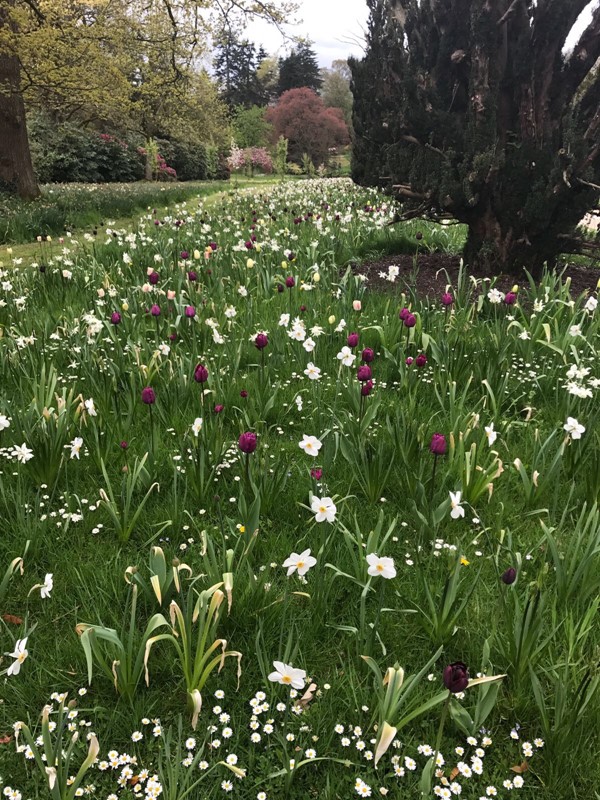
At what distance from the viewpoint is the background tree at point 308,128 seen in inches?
1773

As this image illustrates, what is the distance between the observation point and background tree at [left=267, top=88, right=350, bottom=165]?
45.0m

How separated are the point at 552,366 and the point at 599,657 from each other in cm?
241

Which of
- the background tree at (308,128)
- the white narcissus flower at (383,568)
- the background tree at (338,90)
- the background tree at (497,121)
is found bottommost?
the white narcissus flower at (383,568)

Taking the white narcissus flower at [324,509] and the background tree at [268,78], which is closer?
the white narcissus flower at [324,509]

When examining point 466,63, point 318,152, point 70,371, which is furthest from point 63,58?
point 318,152

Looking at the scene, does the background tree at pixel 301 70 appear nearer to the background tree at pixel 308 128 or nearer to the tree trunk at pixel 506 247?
the background tree at pixel 308 128

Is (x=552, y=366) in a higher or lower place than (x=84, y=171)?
lower

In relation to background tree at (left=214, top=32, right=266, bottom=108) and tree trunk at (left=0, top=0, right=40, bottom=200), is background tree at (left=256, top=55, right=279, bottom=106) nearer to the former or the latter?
background tree at (left=214, top=32, right=266, bottom=108)

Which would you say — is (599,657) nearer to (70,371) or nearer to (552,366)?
(552,366)

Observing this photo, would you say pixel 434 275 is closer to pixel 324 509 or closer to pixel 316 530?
pixel 316 530

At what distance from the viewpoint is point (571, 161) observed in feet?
16.1

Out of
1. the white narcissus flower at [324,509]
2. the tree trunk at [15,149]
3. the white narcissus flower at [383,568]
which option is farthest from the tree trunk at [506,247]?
the tree trunk at [15,149]

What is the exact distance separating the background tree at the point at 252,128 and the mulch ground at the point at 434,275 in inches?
1716

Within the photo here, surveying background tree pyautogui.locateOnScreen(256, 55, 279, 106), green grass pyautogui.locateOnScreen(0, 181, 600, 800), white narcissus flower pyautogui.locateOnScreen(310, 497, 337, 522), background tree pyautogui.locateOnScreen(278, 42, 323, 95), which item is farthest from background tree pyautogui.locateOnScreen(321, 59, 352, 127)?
white narcissus flower pyautogui.locateOnScreen(310, 497, 337, 522)
